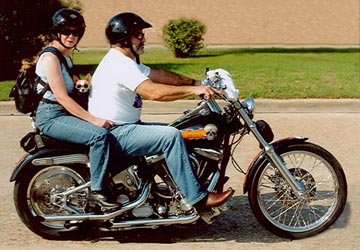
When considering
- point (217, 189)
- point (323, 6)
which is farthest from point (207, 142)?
point (323, 6)

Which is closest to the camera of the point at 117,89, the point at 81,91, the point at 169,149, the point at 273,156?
the point at 169,149

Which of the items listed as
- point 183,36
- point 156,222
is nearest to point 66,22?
point 156,222

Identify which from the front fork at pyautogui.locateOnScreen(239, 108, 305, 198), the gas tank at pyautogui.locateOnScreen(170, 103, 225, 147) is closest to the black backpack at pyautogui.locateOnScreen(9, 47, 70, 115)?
the gas tank at pyautogui.locateOnScreen(170, 103, 225, 147)

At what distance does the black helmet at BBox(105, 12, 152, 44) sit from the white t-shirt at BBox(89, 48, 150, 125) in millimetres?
113

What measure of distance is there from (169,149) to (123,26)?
2.79ft

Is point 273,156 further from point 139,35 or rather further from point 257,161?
point 139,35

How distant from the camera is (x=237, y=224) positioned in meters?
5.45

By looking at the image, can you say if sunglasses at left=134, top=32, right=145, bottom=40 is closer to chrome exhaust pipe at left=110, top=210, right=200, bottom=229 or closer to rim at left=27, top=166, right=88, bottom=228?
rim at left=27, top=166, right=88, bottom=228

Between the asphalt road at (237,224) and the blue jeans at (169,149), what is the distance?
47 cm

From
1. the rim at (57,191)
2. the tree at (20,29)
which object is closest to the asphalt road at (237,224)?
the rim at (57,191)

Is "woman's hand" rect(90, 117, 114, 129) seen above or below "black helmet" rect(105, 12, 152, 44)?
below

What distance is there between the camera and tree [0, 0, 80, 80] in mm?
14445

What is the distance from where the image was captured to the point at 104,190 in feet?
16.0

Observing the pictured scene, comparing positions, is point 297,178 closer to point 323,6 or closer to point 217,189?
point 217,189
